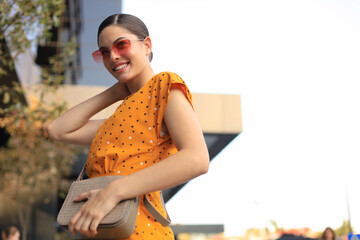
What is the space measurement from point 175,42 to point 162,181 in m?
7.60

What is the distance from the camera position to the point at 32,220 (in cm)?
1302

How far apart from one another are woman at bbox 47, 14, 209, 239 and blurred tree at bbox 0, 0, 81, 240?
11.1ft

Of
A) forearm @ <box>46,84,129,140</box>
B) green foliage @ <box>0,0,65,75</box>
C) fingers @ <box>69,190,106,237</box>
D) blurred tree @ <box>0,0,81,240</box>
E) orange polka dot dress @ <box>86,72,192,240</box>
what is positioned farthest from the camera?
blurred tree @ <box>0,0,81,240</box>

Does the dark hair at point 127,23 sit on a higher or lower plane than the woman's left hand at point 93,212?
higher

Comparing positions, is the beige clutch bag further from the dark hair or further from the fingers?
the dark hair

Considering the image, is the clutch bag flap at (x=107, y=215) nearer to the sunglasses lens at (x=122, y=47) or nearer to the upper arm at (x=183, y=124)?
the upper arm at (x=183, y=124)

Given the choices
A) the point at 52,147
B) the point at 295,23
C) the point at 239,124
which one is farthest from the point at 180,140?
the point at 295,23

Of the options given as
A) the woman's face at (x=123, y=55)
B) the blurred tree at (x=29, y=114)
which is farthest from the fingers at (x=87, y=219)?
the blurred tree at (x=29, y=114)

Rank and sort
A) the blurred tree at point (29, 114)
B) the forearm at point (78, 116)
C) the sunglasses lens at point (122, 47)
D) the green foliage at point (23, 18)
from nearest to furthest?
the sunglasses lens at point (122, 47) < the forearm at point (78, 116) < the green foliage at point (23, 18) < the blurred tree at point (29, 114)

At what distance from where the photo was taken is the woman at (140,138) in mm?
972

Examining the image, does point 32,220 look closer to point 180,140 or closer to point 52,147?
point 52,147

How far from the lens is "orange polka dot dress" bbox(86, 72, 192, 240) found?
1.08m

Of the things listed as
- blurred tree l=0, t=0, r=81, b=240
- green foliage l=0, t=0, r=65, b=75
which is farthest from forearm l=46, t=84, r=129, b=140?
green foliage l=0, t=0, r=65, b=75

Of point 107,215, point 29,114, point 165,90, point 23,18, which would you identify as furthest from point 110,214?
→ point 29,114
